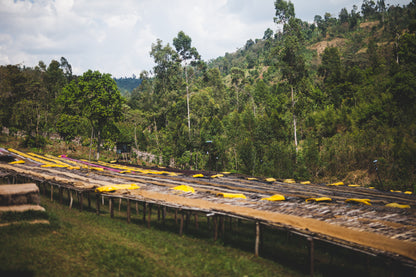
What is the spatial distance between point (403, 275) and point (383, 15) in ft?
402

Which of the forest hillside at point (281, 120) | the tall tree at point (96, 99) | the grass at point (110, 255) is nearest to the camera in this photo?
the grass at point (110, 255)

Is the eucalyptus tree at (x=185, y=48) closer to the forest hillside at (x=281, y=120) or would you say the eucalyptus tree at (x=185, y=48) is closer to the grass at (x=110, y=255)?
the forest hillside at (x=281, y=120)

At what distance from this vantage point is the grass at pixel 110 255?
8.15 meters

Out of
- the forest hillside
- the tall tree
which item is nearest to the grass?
the forest hillside

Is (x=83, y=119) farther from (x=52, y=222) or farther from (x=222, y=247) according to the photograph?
(x=222, y=247)

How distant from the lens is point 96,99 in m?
38.3

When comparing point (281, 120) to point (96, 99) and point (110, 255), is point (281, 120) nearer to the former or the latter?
point (96, 99)

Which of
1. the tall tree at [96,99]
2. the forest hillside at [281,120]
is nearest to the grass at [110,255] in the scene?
the forest hillside at [281,120]

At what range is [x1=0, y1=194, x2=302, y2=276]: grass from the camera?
8.15 metres

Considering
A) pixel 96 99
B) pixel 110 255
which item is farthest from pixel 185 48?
pixel 110 255

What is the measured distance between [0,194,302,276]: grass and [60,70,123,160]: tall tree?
28639mm

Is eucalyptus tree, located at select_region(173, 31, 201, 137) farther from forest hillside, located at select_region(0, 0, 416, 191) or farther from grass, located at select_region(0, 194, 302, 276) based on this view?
grass, located at select_region(0, 194, 302, 276)

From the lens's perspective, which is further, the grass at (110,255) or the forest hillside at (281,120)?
the forest hillside at (281,120)

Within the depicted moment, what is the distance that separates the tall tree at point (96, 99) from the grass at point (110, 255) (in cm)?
2864
